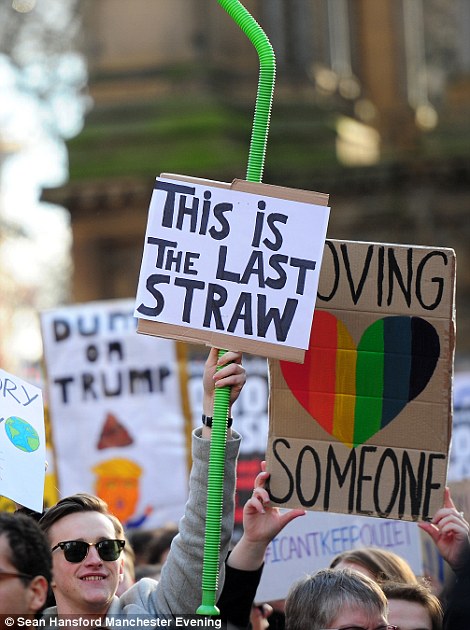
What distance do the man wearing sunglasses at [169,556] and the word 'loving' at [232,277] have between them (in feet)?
0.40

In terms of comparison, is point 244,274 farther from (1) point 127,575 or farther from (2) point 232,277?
(1) point 127,575

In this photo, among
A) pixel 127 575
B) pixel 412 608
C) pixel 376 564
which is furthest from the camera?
pixel 127 575

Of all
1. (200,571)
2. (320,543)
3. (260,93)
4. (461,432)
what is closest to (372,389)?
(200,571)

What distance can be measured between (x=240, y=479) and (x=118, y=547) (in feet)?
15.3

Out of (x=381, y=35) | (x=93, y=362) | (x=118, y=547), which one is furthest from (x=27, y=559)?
(x=381, y=35)

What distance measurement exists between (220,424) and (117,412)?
487 cm

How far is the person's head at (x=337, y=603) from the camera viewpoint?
524 cm

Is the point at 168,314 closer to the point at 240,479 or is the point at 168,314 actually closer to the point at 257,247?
the point at 257,247

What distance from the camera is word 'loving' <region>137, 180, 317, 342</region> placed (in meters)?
Result: 5.40

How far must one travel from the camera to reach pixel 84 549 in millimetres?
5367

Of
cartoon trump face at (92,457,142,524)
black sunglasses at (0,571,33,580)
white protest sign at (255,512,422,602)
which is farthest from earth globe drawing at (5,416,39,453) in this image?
cartoon trump face at (92,457,142,524)

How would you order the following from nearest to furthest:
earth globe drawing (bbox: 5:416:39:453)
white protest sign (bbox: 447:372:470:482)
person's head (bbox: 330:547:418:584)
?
earth globe drawing (bbox: 5:416:39:453) < person's head (bbox: 330:547:418:584) < white protest sign (bbox: 447:372:470:482)

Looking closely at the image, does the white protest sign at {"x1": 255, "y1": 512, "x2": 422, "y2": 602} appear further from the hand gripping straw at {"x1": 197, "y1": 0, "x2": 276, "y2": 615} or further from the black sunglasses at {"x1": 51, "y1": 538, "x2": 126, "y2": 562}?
the hand gripping straw at {"x1": 197, "y1": 0, "x2": 276, "y2": 615}

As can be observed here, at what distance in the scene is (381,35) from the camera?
22.9 m
